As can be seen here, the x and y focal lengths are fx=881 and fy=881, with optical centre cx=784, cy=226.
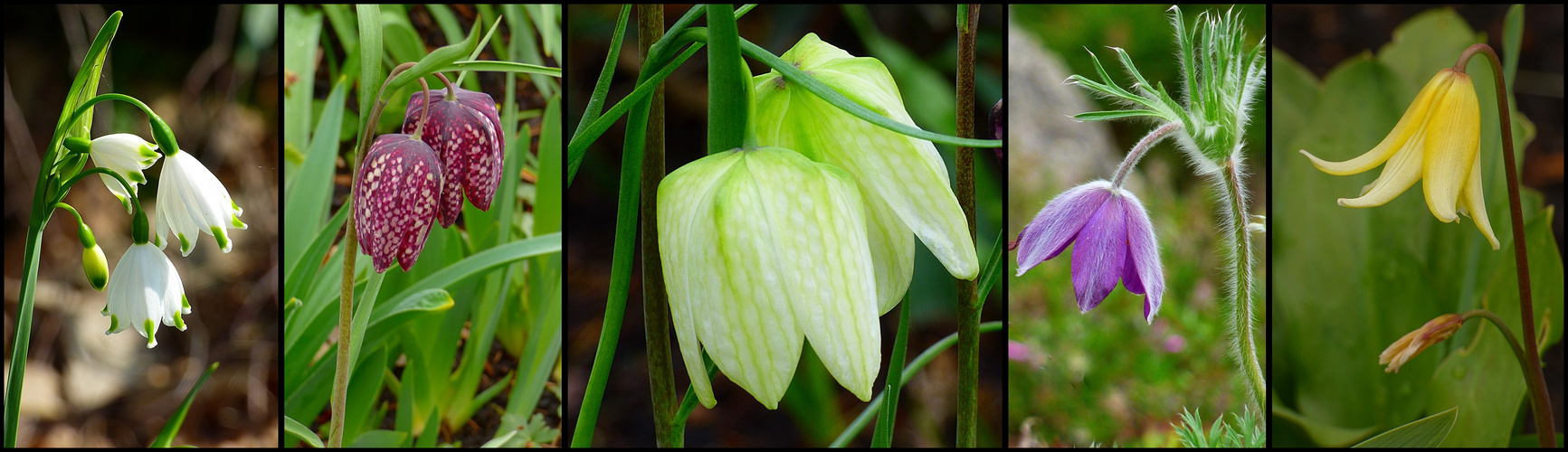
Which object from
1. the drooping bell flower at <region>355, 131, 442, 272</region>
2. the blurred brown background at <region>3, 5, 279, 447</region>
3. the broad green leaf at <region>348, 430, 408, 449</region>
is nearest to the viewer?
the drooping bell flower at <region>355, 131, 442, 272</region>

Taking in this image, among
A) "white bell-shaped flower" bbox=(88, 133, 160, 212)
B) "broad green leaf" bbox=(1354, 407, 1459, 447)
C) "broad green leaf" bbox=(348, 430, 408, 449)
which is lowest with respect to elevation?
"broad green leaf" bbox=(1354, 407, 1459, 447)

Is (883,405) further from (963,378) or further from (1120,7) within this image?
(1120,7)

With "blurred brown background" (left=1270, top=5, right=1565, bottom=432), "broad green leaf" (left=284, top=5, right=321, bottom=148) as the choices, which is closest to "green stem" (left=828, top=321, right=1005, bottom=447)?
"broad green leaf" (left=284, top=5, right=321, bottom=148)

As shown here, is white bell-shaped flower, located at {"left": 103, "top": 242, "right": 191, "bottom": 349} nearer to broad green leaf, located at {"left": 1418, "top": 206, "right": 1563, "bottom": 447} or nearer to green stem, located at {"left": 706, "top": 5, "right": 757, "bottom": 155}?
green stem, located at {"left": 706, "top": 5, "right": 757, "bottom": 155}

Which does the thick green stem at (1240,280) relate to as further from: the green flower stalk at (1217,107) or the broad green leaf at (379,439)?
the broad green leaf at (379,439)

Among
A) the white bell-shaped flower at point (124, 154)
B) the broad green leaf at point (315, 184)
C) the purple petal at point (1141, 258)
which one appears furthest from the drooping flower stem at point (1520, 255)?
the white bell-shaped flower at point (124, 154)

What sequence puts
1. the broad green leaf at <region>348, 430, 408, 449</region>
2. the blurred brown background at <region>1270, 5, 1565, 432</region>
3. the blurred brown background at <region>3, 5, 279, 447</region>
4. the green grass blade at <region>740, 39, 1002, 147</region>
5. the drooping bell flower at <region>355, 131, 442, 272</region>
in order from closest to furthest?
1. the green grass blade at <region>740, 39, 1002, 147</region>
2. the drooping bell flower at <region>355, 131, 442, 272</region>
3. the broad green leaf at <region>348, 430, 408, 449</region>
4. the blurred brown background at <region>3, 5, 279, 447</region>
5. the blurred brown background at <region>1270, 5, 1565, 432</region>

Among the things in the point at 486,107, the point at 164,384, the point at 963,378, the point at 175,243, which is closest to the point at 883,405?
the point at 963,378
